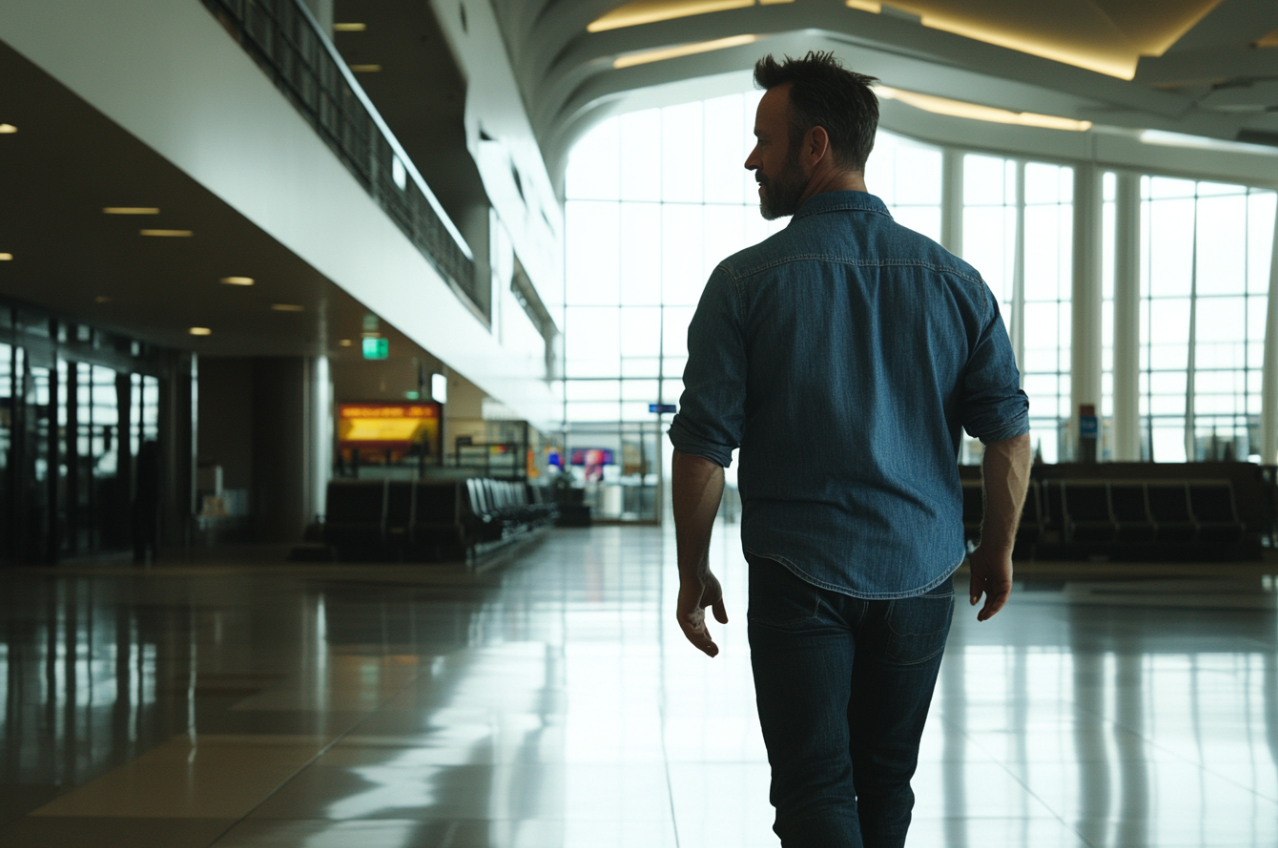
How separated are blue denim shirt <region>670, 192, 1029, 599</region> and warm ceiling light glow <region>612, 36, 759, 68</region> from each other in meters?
31.3

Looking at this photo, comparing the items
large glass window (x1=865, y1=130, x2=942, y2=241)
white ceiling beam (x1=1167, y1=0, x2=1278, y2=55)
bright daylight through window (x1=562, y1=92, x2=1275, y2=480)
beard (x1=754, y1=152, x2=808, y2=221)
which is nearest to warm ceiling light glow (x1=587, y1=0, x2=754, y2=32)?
bright daylight through window (x1=562, y1=92, x2=1275, y2=480)

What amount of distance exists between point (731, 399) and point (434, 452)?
929 inches

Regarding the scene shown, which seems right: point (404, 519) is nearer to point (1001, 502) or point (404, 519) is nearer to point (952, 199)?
point (1001, 502)

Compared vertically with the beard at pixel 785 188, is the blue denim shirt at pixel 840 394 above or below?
below

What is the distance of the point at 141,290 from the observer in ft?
49.6

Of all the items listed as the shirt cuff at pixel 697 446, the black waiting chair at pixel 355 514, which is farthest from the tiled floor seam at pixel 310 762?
the black waiting chair at pixel 355 514

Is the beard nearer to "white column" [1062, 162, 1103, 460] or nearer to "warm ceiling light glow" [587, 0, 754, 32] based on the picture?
"warm ceiling light glow" [587, 0, 754, 32]

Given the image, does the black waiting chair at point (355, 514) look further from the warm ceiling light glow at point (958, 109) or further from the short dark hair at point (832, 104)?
the warm ceiling light glow at point (958, 109)

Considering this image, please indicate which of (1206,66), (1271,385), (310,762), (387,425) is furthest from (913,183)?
(310,762)

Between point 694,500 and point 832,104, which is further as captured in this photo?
point 832,104

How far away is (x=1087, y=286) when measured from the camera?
113 feet

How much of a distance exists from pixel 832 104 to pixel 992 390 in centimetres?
56

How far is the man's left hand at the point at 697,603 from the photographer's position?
212 cm

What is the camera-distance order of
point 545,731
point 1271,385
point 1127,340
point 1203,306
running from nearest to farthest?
point 545,731, point 1271,385, point 1127,340, point 1203,306
